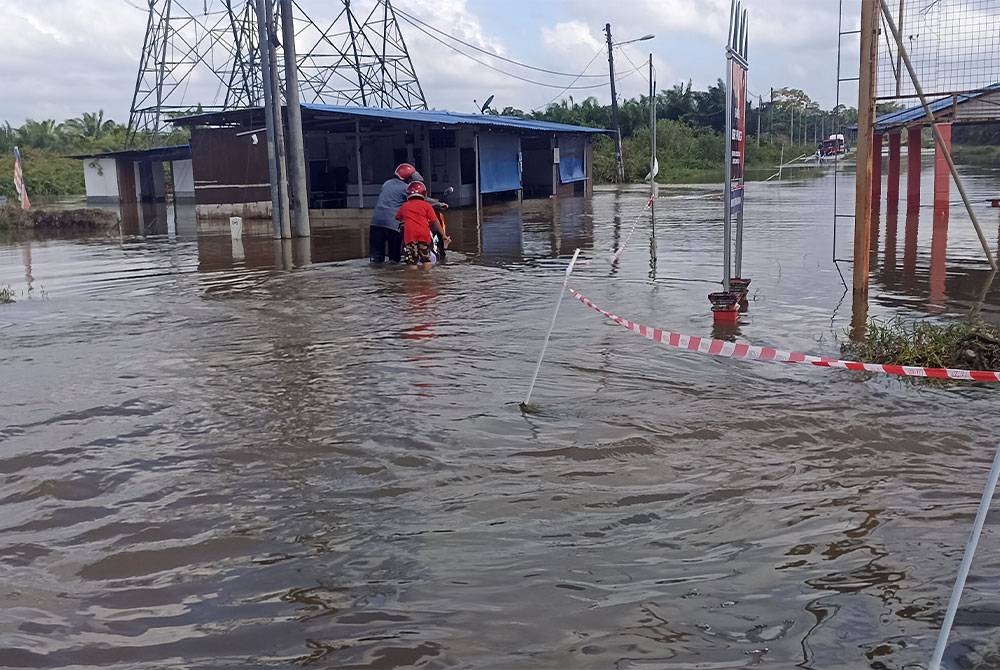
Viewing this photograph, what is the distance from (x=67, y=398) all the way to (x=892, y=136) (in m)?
22.8

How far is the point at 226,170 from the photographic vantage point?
29719 mm

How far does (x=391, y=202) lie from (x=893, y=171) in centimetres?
1540

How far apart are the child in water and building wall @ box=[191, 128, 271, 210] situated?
50.5 feet

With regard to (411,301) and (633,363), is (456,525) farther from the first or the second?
(411,301)

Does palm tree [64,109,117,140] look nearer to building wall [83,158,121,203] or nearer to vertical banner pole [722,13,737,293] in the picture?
building wall [83,158,121,203]

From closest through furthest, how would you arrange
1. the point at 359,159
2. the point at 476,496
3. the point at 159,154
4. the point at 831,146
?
the point at 476,496 → the point at 359,159 → the point at 159,154 → the point at 831,146

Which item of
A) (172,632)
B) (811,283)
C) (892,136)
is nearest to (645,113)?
(892,136)

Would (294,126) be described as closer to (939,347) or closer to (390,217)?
(390,217)

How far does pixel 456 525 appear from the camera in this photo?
4.75 metres

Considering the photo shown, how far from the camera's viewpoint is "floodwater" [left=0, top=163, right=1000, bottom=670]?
368cm

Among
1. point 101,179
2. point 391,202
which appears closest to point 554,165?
point 101,179

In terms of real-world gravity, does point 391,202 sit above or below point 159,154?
below

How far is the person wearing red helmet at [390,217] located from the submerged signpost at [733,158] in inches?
250

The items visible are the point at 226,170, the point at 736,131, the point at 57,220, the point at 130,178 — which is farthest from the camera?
the point at 130,178
